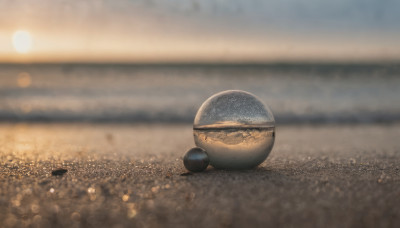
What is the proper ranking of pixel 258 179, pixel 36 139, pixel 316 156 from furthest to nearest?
pixel 36 139 → pixel 316 156 → pixel 258 179

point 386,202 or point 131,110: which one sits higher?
point 131,110

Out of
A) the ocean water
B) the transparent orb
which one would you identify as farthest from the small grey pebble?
the ocean water

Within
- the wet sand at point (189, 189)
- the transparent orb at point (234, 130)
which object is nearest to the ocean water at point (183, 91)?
the wet sand at point (189, 189)

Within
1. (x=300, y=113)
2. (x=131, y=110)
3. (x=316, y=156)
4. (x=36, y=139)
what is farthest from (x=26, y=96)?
(x=316, y=156)

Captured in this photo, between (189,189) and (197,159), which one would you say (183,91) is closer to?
(197,159)

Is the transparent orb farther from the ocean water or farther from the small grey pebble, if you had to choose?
the ocean water

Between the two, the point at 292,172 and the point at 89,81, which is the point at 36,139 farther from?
the point at 89,81

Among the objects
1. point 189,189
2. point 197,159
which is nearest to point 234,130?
point 197,159
